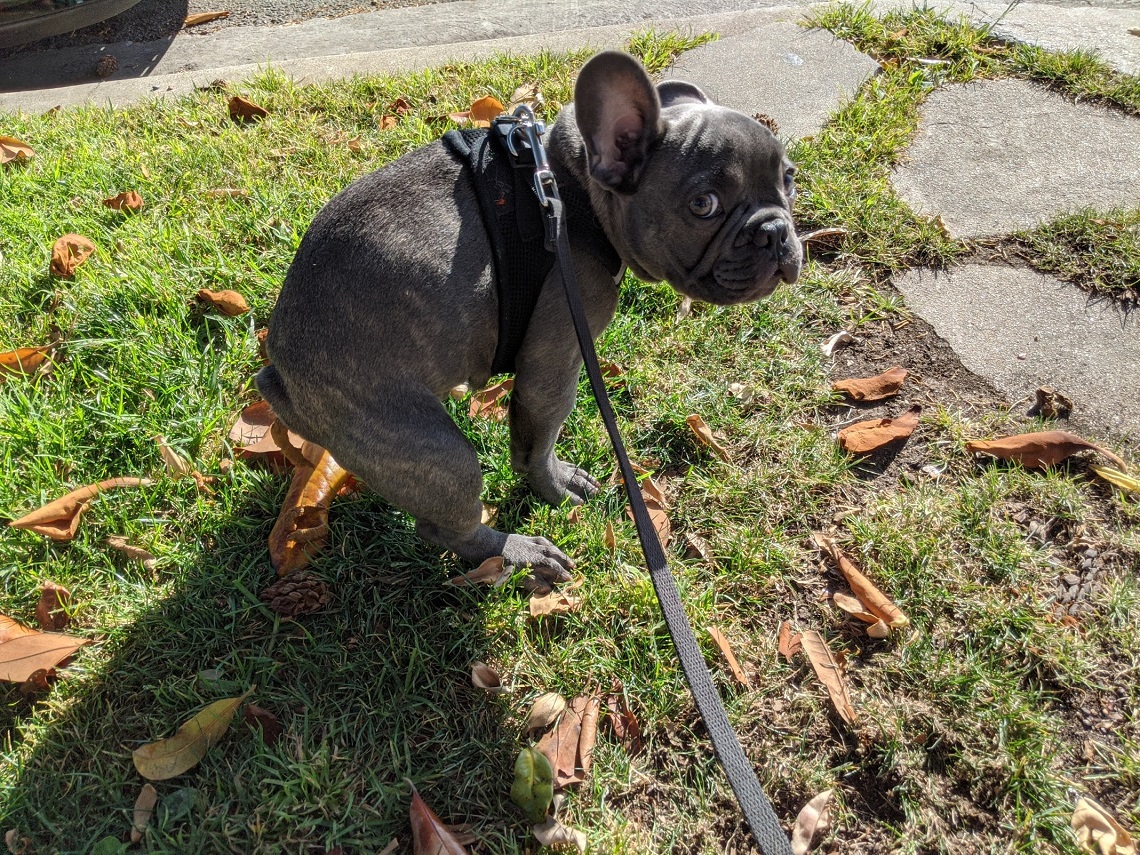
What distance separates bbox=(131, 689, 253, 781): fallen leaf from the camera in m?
2.57

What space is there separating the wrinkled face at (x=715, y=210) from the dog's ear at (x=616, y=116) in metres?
0.06

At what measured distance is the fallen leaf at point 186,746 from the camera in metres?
2.57

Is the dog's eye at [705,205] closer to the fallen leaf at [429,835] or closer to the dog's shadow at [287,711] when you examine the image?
the dog's shadow at [287,711]

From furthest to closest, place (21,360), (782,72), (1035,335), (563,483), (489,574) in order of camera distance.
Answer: (782,72) → (1035,335) → (21,360) → (563,483) → (489,574)

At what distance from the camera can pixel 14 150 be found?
17.5 feet

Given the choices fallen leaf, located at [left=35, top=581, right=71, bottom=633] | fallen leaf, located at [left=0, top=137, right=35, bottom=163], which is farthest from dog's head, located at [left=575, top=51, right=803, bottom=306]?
fallen leaf, located at [left=0, top=137, right=35, bottom=163]

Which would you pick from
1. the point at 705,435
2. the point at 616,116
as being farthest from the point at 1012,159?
the point at 616,116

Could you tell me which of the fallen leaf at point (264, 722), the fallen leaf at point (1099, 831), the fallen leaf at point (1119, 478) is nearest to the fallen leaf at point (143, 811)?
the fallen leaf at point (264, 722)

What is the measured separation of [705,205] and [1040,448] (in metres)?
2.10

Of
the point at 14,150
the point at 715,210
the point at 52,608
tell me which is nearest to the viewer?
the point at 715,210

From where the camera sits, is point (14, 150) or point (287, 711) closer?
point (287, 711)

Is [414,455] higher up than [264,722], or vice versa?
[414,455]

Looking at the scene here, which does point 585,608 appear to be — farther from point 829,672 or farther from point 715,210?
point 715,210

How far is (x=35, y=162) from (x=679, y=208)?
16.2 ft
